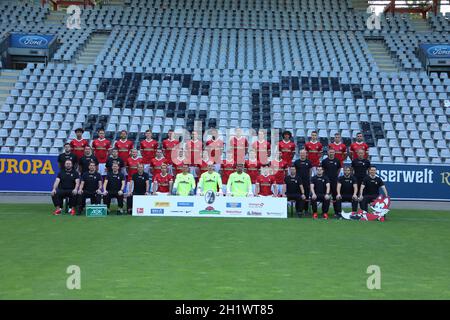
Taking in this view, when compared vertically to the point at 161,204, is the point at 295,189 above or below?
above

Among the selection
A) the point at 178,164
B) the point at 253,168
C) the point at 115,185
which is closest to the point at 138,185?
the point at 115,185

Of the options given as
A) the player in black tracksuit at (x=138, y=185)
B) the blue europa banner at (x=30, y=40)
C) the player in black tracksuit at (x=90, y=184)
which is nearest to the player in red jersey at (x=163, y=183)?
the player in black tracksuit at (x=138, y=185)

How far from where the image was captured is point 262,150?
20.6m

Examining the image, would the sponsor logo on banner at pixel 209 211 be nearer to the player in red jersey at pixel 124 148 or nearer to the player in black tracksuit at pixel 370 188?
the player in red jersey at pixel 124 148

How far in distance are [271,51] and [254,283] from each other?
3093 cm

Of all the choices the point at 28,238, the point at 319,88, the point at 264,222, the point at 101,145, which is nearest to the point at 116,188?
the point at 101,145

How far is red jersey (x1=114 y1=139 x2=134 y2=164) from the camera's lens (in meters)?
21.4

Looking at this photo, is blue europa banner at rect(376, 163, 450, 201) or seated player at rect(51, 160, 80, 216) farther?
blue europa banner at rect(376, 163, 450, 201)

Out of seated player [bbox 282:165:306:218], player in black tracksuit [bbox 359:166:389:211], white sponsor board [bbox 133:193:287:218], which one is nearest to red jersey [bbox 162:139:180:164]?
white sponsor board [bbox 133:193:287:218]

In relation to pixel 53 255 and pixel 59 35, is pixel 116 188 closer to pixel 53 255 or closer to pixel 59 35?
pixel 53 255

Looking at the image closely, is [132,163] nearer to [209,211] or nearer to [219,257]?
[209,211]

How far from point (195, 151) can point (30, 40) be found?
20.4 m

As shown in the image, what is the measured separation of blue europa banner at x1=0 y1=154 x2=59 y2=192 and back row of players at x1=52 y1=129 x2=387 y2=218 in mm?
4708

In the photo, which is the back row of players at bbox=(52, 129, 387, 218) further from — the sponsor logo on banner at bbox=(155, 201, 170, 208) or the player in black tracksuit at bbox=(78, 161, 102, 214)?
the sponsor logo on banner at bbox=(155, 201, 170, 208)
